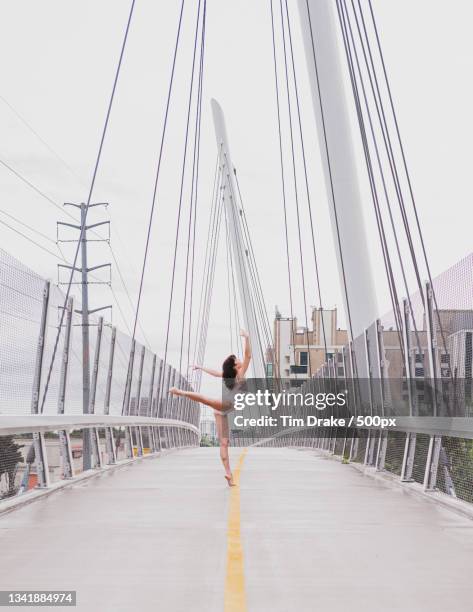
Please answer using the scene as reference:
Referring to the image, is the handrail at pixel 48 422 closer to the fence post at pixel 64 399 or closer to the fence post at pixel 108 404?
the fence post at pixel 64 399

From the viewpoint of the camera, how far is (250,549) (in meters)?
7.01

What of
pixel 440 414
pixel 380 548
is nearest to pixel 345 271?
pixel 440 414

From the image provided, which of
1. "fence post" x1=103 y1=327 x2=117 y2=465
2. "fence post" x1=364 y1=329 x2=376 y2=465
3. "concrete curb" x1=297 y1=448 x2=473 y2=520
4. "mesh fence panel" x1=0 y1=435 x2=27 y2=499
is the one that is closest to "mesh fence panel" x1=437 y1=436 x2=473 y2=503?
"concrete curb" x1=297 y1=448 x2=473 y2=520

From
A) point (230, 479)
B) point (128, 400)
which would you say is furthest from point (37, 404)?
point (128, 400)

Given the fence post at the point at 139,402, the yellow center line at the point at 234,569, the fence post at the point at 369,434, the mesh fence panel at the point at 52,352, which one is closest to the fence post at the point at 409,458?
the fence post at the point at 369,434

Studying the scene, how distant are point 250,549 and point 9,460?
391cm

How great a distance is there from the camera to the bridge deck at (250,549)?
5.48m

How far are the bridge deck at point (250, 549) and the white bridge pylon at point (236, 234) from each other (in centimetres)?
3897

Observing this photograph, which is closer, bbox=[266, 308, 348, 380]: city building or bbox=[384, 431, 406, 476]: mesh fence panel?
bbox=[384, 431, 406, 476]: mesh fence panel

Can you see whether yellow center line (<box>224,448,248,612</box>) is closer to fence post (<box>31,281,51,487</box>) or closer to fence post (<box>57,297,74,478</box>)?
fence post (<box>31,281,51,487</box>)

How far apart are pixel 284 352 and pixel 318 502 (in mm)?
133709

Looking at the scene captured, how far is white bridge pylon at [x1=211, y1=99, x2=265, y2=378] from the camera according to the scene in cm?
5059

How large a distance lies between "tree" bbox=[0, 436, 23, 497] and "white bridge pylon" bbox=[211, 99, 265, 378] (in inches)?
1565

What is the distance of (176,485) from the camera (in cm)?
1241
